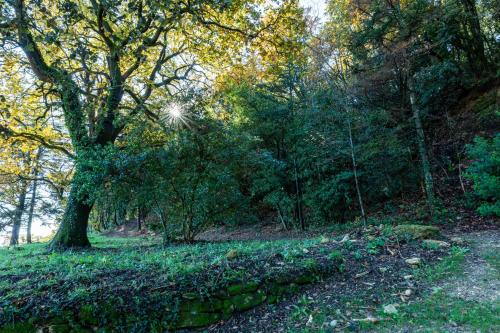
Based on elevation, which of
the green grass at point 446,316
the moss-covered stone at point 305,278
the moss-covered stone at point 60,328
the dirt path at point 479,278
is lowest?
the green grass at point 446,316

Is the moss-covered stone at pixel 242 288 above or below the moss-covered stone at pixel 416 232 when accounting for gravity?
below

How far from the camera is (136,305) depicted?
296 cm

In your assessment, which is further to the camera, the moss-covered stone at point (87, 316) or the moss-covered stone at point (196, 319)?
the moss-covered stone at point (196, 319)

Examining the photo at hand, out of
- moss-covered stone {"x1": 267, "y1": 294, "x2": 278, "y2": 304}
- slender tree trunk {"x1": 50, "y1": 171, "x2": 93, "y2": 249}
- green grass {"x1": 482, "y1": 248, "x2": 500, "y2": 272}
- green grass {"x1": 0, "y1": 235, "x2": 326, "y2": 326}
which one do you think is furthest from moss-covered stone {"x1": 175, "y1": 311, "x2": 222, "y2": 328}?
slender tree trunk {"x1": 50, "y1": 171, "x2": 93, "y2": 249}

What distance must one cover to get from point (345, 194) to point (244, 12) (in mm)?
6382

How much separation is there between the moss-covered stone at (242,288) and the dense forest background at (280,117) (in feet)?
14.1

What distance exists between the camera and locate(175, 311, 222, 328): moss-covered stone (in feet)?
9.94

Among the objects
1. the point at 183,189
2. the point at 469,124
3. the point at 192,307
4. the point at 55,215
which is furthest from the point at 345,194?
the point at 55,215

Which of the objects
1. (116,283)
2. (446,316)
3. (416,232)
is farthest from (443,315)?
(116,283)

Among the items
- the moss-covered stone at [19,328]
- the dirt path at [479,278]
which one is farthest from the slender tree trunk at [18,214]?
the dirt path at [479,278]

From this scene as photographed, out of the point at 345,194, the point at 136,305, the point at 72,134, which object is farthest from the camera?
the point at 345,194

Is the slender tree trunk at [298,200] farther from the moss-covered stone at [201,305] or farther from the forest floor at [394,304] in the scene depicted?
the moss-covered stone at [201,305]

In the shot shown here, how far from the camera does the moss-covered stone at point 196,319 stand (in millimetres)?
3029

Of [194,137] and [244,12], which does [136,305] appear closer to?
[194,137]
